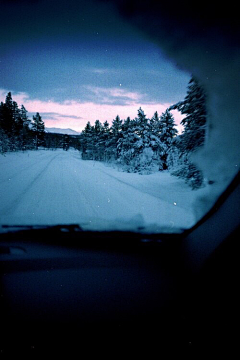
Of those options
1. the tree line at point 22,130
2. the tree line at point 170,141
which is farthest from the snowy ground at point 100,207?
the tree line at point 22,130

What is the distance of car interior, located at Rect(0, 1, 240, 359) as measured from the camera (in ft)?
6.23

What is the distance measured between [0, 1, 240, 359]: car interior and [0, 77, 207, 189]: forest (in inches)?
59.4

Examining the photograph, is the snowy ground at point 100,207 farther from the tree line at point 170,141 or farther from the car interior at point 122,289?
the tree line at point 170,141

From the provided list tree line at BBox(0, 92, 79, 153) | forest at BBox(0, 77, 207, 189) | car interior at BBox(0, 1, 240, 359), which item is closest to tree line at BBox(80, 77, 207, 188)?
forest at BBox(0, 77, 207, 189)

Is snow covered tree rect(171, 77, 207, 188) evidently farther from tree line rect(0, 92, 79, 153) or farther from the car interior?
tree line rect(0, 92, 79, 153)

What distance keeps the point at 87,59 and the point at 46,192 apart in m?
4.77

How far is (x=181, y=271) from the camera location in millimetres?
2699

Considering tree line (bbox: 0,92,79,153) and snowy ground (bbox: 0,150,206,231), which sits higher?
tree line (bbox: 0,92,79,153)

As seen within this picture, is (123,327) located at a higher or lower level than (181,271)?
lower

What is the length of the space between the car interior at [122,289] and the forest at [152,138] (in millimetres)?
1510

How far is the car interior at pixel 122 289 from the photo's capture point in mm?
1897

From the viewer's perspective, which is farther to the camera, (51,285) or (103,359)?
(51,285)

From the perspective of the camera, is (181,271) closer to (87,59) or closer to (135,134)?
(87,59)

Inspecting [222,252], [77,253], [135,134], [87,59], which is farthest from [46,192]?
[135,134]
